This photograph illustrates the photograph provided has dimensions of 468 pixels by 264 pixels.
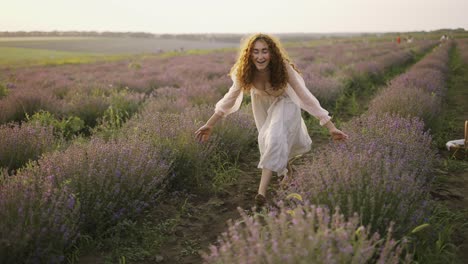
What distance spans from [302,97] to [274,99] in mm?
255

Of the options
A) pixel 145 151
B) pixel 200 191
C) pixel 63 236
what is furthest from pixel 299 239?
pixel 200 191

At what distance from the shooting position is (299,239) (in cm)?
143

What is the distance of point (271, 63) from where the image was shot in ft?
10.7

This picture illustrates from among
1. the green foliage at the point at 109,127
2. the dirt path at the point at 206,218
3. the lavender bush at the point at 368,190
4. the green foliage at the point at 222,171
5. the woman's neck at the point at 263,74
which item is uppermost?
the woman's neck at the point at 263,74

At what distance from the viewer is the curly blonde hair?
127 inches

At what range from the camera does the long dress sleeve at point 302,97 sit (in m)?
3.27

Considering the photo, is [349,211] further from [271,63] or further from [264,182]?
[271,63]

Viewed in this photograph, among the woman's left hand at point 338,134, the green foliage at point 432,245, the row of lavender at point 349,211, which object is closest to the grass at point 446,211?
the green foliage at point 432,245

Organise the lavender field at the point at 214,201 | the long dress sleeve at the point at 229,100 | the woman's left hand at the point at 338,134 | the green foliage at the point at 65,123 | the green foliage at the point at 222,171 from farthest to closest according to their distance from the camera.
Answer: the green foliage at the point at 65,123 < the green foliage at the point at 222,171 < the long dress sleeve at the point at 229,100 < the woman's left hand at the point at 338,134 < the lavender field at the point at 214,201

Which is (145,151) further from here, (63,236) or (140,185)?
(63,236)

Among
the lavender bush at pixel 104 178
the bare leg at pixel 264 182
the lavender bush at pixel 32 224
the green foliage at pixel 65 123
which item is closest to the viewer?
the lavender bush at pixel 32 224

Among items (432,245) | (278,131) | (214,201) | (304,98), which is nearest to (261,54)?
(304,98)

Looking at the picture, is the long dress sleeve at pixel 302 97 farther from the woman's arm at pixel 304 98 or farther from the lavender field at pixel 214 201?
the lavender field at pixel 214 201

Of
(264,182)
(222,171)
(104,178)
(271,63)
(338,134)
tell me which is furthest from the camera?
(222,171)
